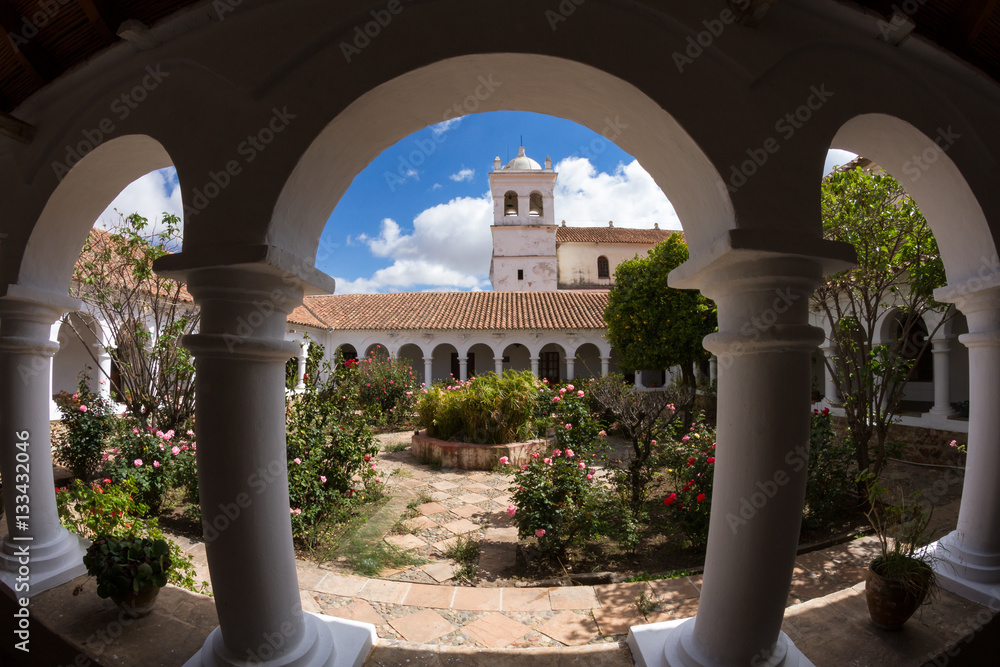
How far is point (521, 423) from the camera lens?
8.62 meters

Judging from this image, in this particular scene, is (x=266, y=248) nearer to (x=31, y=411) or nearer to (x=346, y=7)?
(x=346, y=7)

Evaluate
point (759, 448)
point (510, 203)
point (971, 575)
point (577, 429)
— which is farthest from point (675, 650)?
point (510, 203)

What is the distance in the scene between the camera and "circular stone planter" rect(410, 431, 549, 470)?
26.5 ft

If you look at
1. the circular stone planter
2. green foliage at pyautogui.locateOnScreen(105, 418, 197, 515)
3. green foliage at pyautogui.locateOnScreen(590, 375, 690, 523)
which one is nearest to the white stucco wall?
the circular stone planter

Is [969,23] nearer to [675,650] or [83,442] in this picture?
[675,650]

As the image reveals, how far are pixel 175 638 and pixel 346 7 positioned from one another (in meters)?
3.00

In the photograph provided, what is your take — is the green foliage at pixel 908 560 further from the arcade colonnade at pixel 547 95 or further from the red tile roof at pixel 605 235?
the red tile roof at pixel 605 235

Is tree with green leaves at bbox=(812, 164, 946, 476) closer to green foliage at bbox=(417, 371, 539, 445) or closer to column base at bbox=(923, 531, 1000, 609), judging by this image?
column base at bbox=(923, 531, 1000, 609)

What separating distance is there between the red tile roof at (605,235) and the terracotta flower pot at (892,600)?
26.0 meters

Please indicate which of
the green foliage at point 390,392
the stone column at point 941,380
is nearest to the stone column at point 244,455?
the green foliage at point 390,392

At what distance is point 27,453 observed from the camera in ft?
10.0

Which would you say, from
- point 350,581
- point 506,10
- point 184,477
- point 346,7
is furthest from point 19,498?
point 506,10

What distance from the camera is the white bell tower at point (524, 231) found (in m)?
26.2

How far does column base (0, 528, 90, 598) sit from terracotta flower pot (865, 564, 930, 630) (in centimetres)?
451
